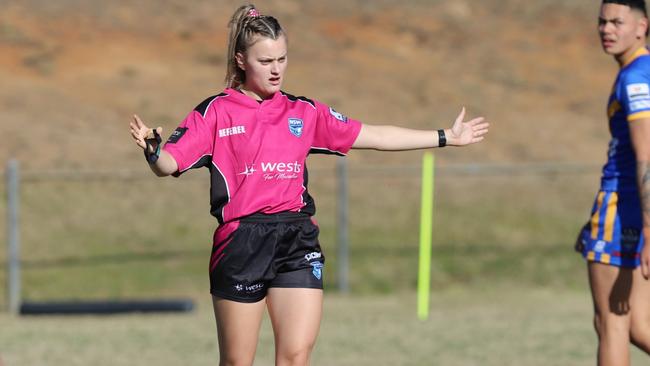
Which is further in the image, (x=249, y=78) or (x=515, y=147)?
(x=515, y=147)

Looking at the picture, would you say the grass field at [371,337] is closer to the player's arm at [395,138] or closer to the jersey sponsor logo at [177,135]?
the player's arm at [395,138]

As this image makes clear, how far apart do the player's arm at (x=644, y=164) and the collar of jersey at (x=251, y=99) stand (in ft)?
5.46

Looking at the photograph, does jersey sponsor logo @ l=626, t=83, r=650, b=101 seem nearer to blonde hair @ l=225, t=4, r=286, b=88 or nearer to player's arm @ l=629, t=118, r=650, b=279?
player's arm @ l=629, t=118, r=650, b=279

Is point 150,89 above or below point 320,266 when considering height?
above

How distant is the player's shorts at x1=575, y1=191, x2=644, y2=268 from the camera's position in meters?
5.57

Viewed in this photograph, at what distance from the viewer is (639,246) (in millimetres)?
→ 5559

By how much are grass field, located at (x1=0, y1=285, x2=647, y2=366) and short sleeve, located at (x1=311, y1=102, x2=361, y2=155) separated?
362 centimetres

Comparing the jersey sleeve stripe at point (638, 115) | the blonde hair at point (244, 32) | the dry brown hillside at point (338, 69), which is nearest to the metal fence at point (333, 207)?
the dry brown hillside at point (338, 69)

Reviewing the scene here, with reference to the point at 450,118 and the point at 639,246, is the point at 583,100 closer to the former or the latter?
the point at 450,118

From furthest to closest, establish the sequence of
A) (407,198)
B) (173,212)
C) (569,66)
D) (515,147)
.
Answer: (569,66) < (515,147) < (407,198) < (173,212)

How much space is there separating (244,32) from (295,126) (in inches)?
18.3

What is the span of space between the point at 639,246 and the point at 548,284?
1049cm

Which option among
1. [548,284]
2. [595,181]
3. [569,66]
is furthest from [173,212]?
[569,66]

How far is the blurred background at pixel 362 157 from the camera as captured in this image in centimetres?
1470
